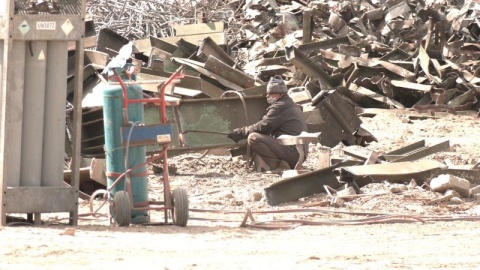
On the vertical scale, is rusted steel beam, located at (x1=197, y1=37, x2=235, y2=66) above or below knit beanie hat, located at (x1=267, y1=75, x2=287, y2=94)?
above

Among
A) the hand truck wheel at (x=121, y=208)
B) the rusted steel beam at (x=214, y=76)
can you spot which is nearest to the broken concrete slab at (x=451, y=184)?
the hand truck wheel at (x=121, y=208)

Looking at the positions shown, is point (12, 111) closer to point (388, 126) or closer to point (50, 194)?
point (50, 194)

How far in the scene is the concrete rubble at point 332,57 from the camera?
15.9 meters

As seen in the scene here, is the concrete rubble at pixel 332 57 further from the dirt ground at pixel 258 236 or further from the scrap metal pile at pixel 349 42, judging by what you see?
the dirt ground at pixel 258 236

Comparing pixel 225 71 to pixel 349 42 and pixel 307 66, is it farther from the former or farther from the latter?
pixel 349 42

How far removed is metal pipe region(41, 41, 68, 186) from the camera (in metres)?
10.3

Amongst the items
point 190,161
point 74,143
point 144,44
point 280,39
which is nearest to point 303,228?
point 74,143

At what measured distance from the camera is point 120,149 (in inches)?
428

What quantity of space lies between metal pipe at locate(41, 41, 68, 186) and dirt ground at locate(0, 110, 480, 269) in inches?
27.7

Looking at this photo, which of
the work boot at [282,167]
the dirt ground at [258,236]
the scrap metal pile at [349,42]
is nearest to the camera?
the dirt ground at [258,236]

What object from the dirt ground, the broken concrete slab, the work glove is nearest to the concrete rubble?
the broken concrete slab

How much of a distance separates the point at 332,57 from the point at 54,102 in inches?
466

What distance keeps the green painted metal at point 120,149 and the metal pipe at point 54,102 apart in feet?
1.92

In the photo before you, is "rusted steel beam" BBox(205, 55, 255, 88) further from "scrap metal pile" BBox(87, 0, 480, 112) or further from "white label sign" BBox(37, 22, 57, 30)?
"white label sign" BBox(37, 22, 57, 30)
